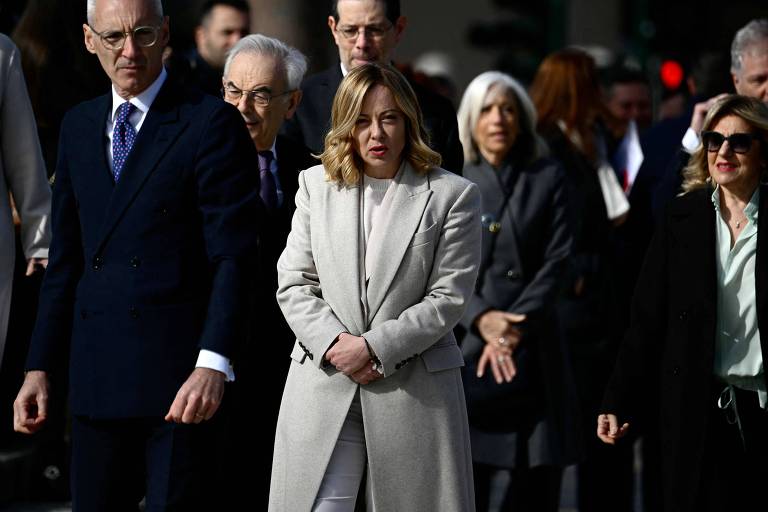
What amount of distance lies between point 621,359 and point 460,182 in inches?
49.6

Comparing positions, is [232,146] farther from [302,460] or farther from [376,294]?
[302,460]

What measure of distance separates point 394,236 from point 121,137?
941 mm

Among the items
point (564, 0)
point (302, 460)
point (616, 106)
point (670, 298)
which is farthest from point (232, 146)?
point (564, 0)

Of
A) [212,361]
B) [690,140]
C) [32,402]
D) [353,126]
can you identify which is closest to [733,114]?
Answer: [690,140]

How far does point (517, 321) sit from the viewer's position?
26.6 ft

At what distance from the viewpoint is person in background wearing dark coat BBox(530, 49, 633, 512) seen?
888 cm

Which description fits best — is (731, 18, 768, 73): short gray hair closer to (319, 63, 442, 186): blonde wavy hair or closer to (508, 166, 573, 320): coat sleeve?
(508, 166, 573, 320): coat sleeve

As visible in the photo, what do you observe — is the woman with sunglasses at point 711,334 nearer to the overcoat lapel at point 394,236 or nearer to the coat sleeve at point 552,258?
the overcoat lapel at point 394,236

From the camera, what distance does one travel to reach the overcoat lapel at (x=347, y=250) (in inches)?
226

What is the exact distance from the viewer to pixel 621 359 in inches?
265

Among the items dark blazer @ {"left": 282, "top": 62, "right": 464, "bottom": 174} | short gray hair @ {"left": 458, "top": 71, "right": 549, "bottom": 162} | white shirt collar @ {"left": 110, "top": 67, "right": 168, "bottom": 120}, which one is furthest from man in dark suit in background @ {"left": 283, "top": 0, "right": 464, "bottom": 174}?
short gray hair @ {"left": 458, "top": 71, "right": 549, "bottom": 162}

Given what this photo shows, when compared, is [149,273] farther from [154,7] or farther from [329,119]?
[329,119]

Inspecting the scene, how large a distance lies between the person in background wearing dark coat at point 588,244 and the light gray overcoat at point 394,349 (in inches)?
104

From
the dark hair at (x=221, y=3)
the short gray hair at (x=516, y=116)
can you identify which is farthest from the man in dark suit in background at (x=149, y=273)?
the dark hair at (x=221, y=3)
